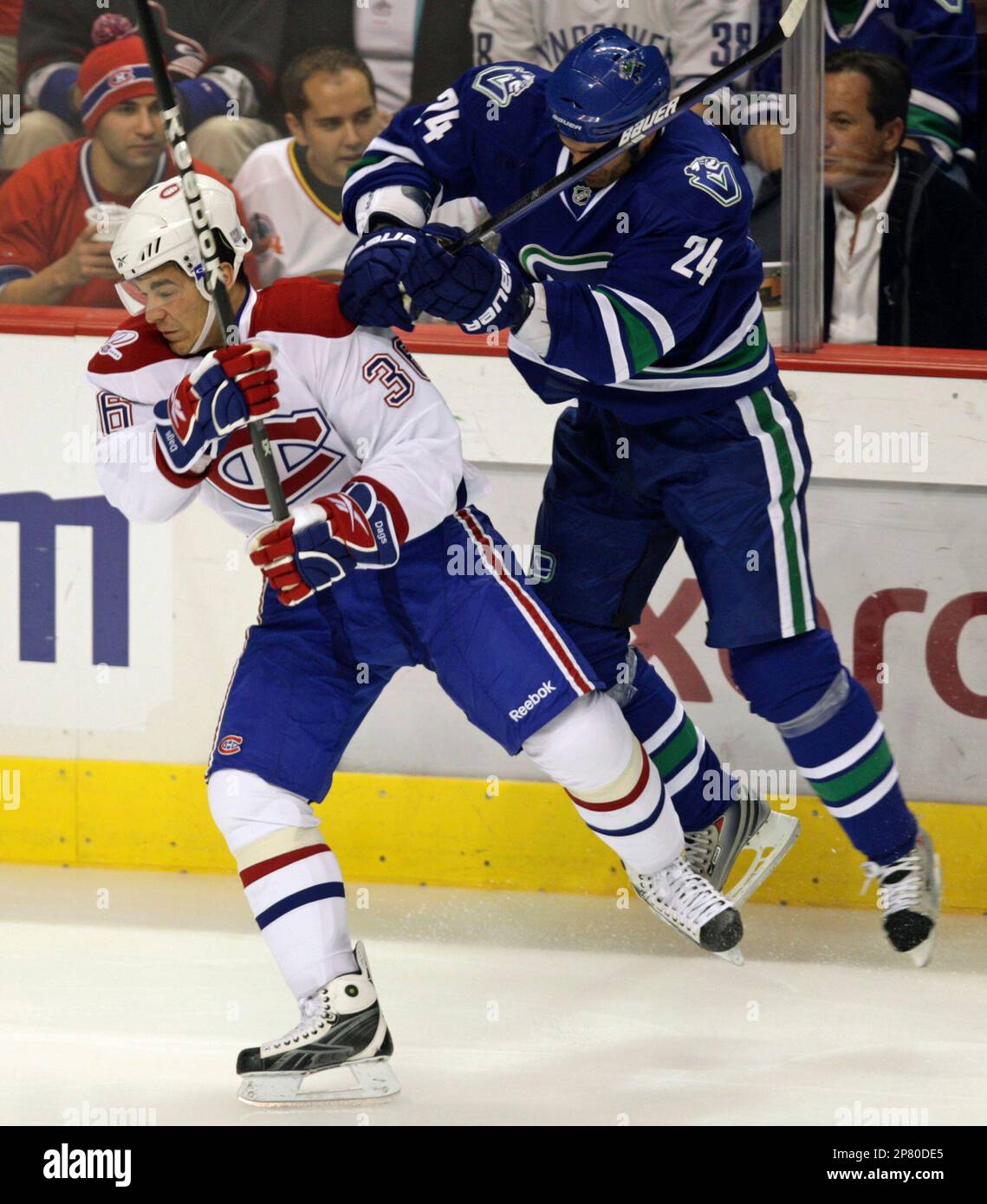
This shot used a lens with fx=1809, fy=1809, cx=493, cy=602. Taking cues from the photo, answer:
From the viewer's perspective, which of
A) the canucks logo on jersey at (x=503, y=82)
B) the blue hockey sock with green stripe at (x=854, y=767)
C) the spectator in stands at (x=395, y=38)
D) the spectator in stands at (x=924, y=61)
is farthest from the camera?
the spectator in stands at (x=395, y=38)

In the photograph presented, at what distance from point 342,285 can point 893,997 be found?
154 centimetres

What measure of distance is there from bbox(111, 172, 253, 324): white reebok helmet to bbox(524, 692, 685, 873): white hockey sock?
800mm

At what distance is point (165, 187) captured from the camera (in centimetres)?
252

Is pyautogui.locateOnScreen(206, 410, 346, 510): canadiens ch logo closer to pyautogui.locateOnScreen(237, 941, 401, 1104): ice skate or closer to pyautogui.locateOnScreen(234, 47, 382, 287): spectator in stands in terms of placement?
pyautogui.locateOnScreen(237, 941, 401, 1104): ice skate

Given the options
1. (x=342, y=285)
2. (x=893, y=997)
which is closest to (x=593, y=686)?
(x=342, y=285)

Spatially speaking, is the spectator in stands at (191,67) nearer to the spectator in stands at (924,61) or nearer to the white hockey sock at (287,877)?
the spectator in stands at (924,61)

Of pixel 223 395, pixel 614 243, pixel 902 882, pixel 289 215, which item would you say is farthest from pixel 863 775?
pixel 289 215

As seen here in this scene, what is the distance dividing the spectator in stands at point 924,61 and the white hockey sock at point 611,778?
4.25ft

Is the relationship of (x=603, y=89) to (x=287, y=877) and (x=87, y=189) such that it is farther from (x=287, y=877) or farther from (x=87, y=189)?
(x=87, y=189)

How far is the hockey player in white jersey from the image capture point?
247 centimetres

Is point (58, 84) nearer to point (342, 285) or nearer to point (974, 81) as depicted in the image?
point (342, 285)

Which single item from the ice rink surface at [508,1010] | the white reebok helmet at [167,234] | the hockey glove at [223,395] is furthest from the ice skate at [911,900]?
the white reebok helmet at [167,234]

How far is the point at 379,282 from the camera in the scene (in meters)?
2.49

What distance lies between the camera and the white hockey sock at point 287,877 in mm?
2559
